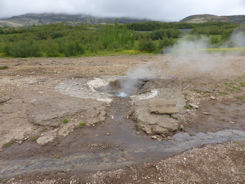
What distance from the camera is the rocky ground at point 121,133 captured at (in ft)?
14.8

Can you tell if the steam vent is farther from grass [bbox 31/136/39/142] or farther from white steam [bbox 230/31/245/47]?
white steam [bbox 230/31/245/47]

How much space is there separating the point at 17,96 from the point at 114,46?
29.6 metres

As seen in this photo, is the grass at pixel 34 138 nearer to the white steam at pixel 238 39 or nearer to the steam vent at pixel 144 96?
the steam vent at pixel 144 96

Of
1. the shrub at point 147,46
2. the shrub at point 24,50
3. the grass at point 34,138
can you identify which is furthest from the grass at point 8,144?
the shrub at point 147,46

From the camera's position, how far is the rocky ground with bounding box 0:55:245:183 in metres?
4.52

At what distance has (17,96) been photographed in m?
9.23

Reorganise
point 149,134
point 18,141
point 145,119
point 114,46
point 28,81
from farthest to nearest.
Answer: point 114,46
point 28,81
point 145,119
point 149,134
point 18,141

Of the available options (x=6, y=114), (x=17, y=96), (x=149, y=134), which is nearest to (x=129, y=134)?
(x=149, y=134)

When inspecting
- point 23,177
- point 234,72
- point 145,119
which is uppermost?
point 234,72

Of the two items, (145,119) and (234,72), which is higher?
(234,72)

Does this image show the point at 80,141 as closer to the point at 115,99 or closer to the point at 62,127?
the point at 62,127

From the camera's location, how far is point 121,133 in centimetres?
641

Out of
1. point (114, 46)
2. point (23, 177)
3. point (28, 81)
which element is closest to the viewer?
point (23, 177)

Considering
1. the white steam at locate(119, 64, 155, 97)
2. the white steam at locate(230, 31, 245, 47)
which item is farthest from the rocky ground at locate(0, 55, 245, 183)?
the white steam at locate(230, 31, 245, 47)
